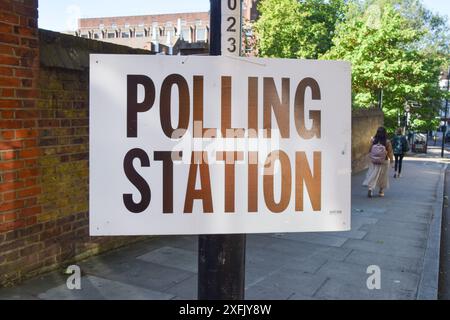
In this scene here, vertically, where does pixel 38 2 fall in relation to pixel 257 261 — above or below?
above

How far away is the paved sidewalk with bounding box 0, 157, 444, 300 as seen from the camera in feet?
15.3

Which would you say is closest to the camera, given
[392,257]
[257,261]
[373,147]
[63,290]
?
[63,290]

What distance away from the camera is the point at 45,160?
16.0 ft

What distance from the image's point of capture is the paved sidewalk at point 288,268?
4.66 meters

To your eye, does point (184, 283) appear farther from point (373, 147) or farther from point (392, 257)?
point (373, 147)

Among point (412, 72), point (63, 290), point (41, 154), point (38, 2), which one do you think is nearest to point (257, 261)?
point (63, 290)

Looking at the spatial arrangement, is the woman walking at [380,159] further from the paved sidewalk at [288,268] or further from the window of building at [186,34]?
the window of building at [186,34]

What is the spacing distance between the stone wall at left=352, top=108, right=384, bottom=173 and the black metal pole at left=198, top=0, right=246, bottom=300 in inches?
574

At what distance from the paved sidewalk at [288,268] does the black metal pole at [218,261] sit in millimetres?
2544

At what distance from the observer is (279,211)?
1833 mm

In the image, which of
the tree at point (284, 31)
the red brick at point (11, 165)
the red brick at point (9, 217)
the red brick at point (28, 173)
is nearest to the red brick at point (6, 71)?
the red brick at point (11, 165)

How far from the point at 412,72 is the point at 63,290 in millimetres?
22562

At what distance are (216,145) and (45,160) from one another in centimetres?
358

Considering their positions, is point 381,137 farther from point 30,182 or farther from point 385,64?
point 385,64
